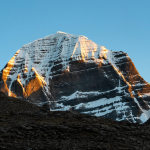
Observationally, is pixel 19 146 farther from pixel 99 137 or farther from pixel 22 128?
pixel 99 137

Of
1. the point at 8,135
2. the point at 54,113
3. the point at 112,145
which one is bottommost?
the point at 112,145

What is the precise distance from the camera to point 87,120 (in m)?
26.8

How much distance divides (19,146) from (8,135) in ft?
7.14

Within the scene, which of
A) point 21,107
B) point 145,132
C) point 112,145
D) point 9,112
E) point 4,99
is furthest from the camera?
point 4,99

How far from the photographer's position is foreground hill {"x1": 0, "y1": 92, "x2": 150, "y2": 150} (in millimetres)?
19891

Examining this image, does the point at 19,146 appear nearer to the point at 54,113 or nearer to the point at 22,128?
the point at 22,128

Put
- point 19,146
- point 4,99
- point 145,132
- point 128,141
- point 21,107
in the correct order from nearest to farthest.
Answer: point 19,146 → point 128,141 → point 145,132 → point 21,107 → point 4,99

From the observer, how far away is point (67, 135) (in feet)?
73.5

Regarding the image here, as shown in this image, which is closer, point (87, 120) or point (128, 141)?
point (128, 141)

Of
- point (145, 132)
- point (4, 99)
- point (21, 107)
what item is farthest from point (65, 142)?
point (4, 99)

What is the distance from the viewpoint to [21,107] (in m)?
32.4

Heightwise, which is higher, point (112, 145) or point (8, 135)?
point (8, 135)

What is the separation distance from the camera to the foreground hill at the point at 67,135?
19891 mm

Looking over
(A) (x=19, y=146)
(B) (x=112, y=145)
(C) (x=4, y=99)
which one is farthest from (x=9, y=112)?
(B) (x=112, y=145)
